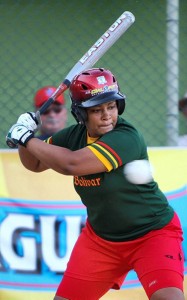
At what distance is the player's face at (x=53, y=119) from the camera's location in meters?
5.01

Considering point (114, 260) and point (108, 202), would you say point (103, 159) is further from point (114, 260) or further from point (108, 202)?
point (114, 260)

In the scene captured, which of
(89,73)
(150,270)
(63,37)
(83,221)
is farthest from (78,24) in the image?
(150,270)

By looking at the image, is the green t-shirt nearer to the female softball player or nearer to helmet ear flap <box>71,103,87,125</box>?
the female softball player

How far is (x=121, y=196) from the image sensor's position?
3629 millimetres

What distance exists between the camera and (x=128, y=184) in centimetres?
362

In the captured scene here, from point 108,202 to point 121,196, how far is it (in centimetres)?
7

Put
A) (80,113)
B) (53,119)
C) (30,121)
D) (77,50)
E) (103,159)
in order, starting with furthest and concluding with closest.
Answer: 1. (77,50)
2. (53,119)
3. (30,121)
4. (80,113)
5. (103,159)

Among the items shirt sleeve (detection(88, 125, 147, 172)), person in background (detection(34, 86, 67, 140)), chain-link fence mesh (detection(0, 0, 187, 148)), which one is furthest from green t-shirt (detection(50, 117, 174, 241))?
chain-link fence mesh (detection(0, 0, 187, 148))

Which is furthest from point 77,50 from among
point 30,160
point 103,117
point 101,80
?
point 103,117

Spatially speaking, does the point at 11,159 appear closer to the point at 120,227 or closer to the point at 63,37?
the point at 120,227

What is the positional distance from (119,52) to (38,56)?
0.71 m

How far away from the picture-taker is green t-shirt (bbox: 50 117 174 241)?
353cm

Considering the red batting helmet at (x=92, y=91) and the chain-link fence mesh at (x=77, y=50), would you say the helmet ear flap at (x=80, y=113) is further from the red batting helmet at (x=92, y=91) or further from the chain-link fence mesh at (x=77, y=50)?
the chain-link fence mesh at (x=77, y=50)

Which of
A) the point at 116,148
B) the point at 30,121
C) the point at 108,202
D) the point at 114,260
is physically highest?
the point at 30,121
